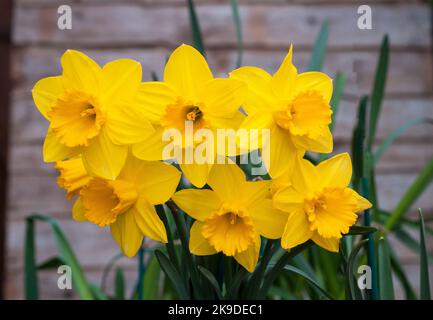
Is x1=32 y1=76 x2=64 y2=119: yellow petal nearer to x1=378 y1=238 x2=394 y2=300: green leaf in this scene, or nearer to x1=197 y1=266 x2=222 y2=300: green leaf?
x1=197 y1=266 x2=222 y2=300: green leaf

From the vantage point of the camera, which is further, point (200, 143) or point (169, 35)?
point (169, 35)

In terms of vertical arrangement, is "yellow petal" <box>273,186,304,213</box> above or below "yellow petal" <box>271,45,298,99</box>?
below

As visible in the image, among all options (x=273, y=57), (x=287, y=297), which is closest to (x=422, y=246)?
(x=287, y=297)

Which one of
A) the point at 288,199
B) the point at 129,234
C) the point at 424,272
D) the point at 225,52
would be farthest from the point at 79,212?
the point at 225,52

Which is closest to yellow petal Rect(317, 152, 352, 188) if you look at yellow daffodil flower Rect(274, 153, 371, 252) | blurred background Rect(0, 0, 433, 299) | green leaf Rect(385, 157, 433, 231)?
yellow daffodil flower Rect(274, 153, 371, 252)

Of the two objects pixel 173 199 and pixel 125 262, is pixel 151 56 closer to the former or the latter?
pixel 125 262
